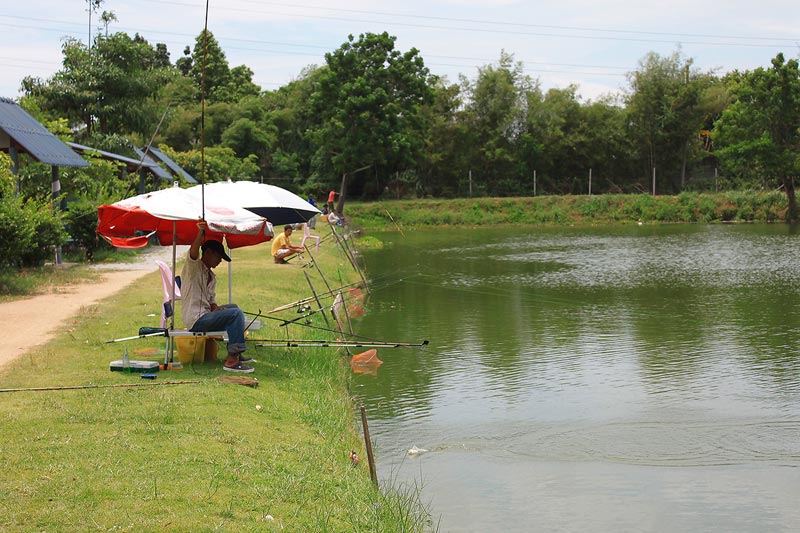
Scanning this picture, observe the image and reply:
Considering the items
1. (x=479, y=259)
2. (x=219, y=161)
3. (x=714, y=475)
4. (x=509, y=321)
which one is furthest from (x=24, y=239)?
(x=219, y=161)

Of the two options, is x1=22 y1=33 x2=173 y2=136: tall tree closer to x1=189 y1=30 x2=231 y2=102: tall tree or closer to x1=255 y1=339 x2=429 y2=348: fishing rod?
x1=255 y1=339 x2=429 y2=348: fishing rod

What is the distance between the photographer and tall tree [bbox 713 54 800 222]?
5056 cm

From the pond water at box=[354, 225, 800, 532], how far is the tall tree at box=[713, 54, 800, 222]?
2906cm

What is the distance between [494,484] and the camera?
27.9 feet

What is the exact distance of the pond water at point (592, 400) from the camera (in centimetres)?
805

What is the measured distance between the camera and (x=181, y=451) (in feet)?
22.8

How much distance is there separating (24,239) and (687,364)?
11503 mm

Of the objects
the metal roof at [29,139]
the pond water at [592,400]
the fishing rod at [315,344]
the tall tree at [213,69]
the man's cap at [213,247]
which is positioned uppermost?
the tall tree at [213,69]

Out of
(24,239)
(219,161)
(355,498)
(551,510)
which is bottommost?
(551,510)

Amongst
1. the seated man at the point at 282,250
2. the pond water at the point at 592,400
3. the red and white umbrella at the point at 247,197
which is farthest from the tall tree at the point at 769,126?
the red and white umbrella at the point at 247,197

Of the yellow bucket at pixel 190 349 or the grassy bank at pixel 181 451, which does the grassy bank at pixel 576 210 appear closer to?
the yellow bucket at pixel 190 349

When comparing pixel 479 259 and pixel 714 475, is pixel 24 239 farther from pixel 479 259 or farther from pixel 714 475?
pixel 479 259

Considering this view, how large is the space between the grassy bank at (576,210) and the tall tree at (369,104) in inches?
123

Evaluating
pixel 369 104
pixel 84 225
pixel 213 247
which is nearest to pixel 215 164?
pixel 369 104
